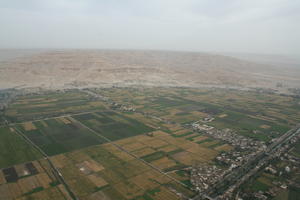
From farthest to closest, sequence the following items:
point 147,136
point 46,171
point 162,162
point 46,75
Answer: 1. point 46,75
2. point 147,136
3. point 162,162
4. point 46,171

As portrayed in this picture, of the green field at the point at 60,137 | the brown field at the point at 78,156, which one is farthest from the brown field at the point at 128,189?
the green field at the point at 60,137

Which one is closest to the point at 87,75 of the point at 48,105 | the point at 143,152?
the point at 48,105

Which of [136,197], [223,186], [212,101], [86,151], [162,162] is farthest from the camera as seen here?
[212,101]

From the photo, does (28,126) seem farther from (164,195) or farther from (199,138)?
(164,195)

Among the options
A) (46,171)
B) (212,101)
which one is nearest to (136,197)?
(46,171)

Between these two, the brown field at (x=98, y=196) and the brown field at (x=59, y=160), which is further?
the brown field at (x=59, y=160)

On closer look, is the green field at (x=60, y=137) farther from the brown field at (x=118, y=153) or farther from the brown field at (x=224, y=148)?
the brown field at (x=224, y=148)

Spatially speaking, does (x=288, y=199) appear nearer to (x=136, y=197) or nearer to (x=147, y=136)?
(x=136, y=197)
